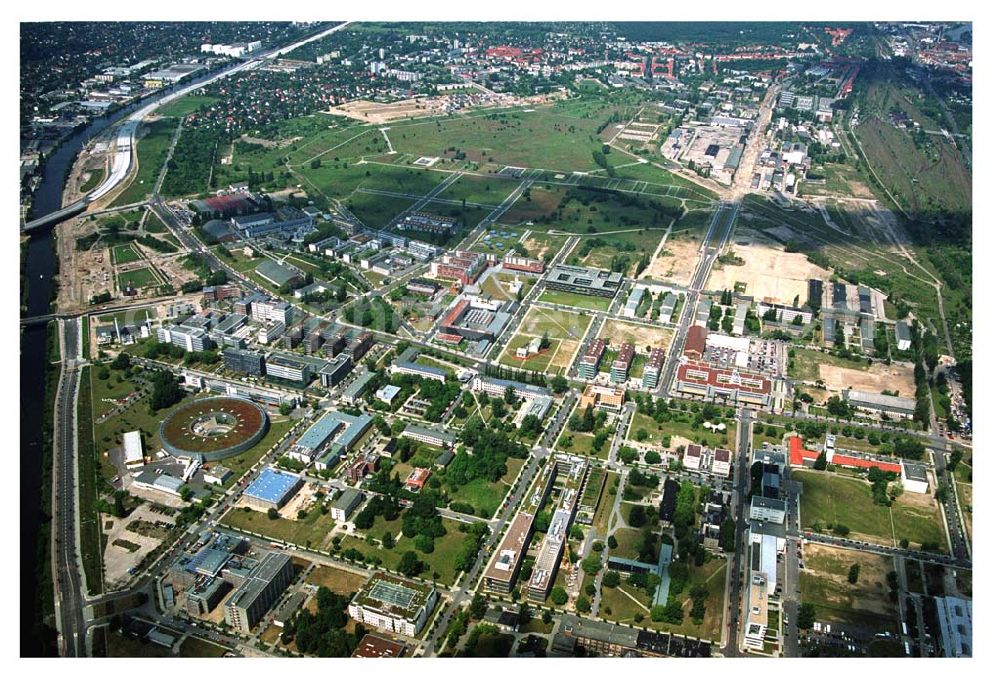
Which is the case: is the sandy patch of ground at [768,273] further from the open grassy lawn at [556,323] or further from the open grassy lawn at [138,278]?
the open grassy lawn at [138,278]

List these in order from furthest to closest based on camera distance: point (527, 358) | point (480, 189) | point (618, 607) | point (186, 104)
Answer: point (186, 104)
point (480, 189)
point (527, 358)
point (618, 607)

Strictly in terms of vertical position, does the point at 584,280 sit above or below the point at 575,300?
above

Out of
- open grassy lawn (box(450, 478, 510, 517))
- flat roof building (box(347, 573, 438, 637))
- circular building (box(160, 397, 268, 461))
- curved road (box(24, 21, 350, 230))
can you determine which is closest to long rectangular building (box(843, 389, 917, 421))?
open grassy lawn (box(450, 478, 510, 517))

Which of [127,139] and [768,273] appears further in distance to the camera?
[127,139]

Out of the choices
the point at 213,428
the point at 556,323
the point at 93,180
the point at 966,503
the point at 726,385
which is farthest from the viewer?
the point at 93,180

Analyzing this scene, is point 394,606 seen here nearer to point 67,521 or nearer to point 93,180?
point 67,521

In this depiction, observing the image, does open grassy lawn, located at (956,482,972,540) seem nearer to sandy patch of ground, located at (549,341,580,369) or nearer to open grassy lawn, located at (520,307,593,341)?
sandy patch of ground, located at (549,341,580,369)

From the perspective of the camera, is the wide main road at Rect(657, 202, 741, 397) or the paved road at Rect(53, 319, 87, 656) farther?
the wide main road at Rect(657, 202, 741, 397)

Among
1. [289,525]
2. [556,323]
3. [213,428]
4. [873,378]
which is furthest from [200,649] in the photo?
[873,378]
